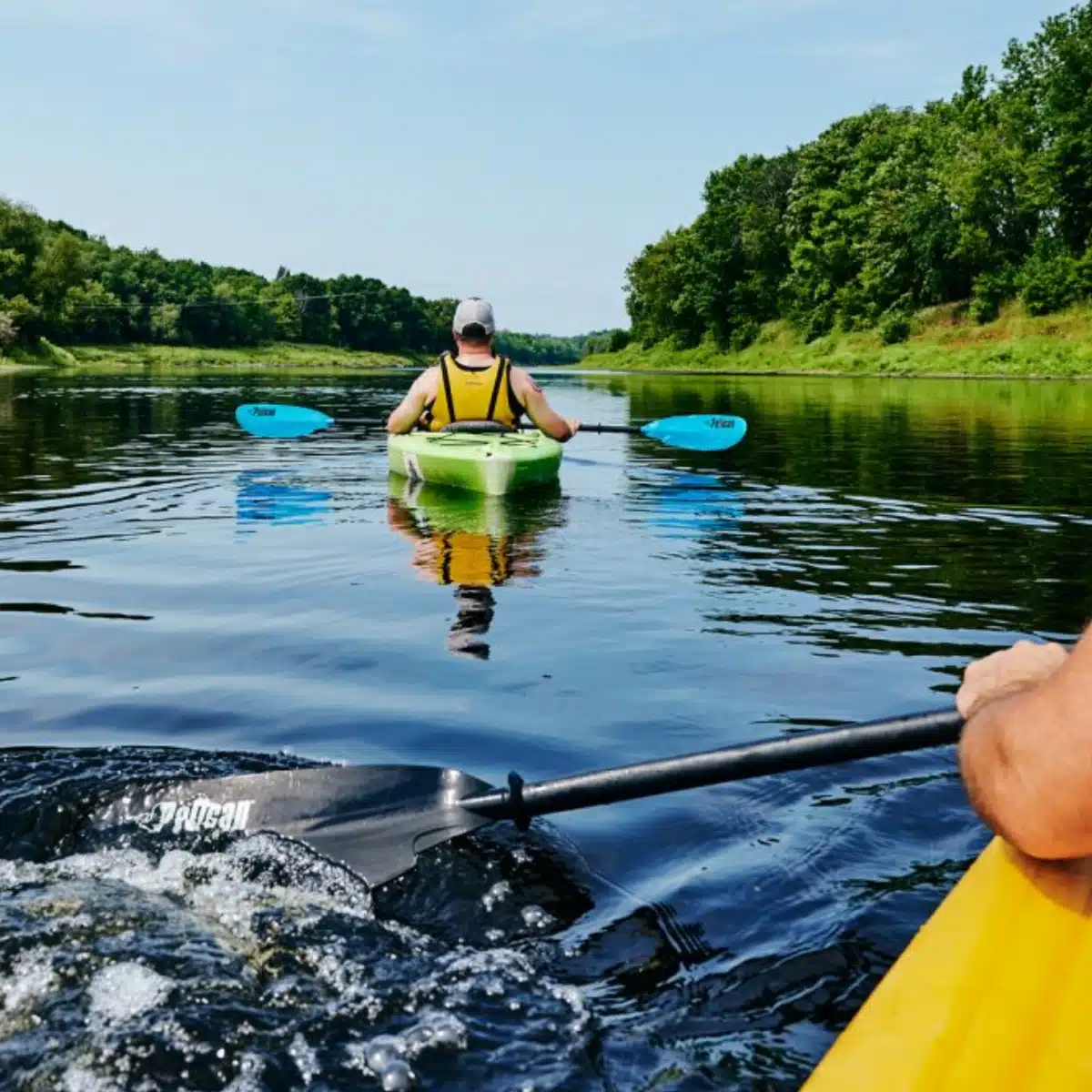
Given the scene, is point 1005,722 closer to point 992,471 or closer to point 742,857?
point 742,857

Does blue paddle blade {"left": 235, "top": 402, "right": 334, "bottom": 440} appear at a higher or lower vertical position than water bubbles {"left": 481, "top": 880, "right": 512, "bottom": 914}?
higher

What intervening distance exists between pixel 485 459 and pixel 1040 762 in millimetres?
10002

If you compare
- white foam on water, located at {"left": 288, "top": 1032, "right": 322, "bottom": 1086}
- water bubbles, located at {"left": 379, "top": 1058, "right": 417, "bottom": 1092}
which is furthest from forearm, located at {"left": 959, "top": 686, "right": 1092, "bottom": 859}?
white foam on water, located at {"left": 288, "top": 1032, "right": 322, "bottom": 1086}

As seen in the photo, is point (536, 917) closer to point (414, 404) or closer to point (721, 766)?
point (721, 766)

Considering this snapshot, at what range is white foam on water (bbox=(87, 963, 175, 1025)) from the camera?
284cm

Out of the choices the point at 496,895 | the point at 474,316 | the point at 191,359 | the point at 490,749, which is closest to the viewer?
the point at 496,895

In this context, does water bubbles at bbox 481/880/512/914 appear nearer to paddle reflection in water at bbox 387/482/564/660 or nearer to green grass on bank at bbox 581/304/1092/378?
paddle reflection in water at bbox 387/482/564/660

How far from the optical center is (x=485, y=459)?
11.6 meters

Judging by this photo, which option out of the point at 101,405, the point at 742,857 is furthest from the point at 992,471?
the point at 101,405

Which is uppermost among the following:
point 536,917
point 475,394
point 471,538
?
point 475,394

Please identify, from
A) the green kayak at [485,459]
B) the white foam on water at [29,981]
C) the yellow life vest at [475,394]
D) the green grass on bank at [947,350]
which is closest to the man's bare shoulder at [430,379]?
the yellow life vest at [475,394]

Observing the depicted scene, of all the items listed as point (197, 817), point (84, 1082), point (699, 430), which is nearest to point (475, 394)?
point (699, 430)

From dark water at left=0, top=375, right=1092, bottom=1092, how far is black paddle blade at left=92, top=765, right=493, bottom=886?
0.32 feet

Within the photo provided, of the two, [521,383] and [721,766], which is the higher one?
[521,383]
